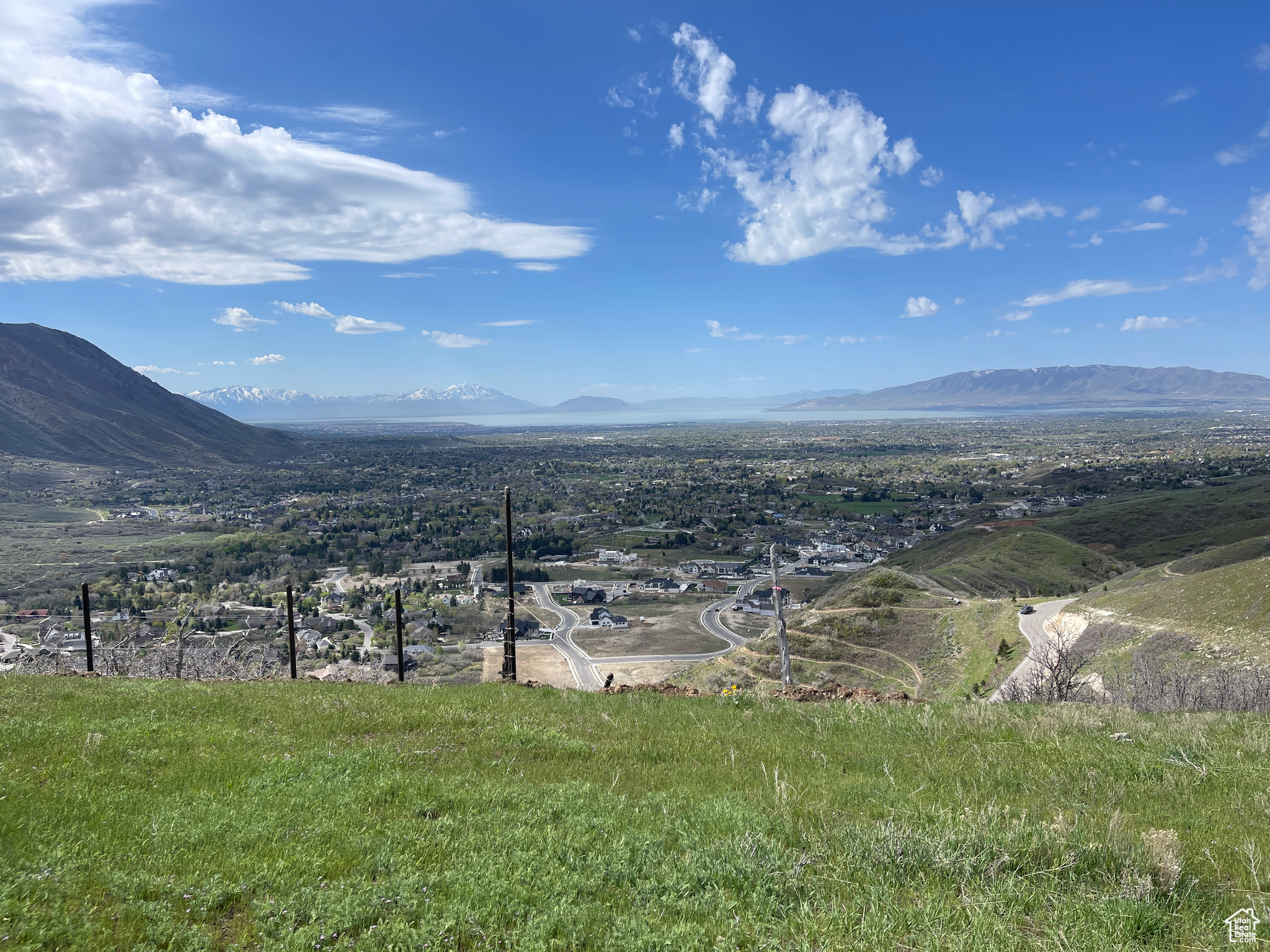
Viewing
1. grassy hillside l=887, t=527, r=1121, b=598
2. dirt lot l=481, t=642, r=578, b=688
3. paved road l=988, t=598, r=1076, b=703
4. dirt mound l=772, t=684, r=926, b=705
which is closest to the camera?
dirt mound l=772, t=684, r=926, b=705

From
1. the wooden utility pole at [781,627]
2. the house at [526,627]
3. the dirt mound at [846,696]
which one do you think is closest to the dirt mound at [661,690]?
the dirt mound at [846,696]

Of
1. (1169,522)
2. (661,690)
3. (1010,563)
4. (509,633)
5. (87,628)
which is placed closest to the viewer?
(661,690)

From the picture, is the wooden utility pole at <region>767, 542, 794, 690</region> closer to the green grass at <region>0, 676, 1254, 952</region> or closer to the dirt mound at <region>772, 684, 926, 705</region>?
the dirt mound at <region>772, 684, 926, 705</region>

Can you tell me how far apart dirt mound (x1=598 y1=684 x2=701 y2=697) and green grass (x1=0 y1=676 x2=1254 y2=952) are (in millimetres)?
3711

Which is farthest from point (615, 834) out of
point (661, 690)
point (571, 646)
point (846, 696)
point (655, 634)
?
point (655, 634)

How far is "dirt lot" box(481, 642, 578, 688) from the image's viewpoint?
139 ft

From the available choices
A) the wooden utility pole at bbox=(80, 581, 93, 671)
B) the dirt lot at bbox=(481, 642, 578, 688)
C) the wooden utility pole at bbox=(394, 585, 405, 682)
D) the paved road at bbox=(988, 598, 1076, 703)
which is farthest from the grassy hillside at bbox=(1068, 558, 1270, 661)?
the wooden utility pole at bbox=(80, 581, 93, 671)

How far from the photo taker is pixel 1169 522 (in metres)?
89.9

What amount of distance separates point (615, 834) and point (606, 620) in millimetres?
56022

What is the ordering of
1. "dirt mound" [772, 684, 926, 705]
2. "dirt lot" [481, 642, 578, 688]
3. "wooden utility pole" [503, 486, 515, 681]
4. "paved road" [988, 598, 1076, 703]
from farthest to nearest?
"dirt lot" [481, 642, 578, 688] < "paved road" [988, 598, 1076, 703] < "wooden utility pole" [503, 486, 515, 681] < "dirt mound" [772, 684, 926, 705]

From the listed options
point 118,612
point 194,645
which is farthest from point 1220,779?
point 118,612

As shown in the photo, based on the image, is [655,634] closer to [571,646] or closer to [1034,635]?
[571,646]

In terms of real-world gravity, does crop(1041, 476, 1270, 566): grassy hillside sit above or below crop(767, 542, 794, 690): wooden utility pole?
below

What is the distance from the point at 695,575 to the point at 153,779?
77.5m
